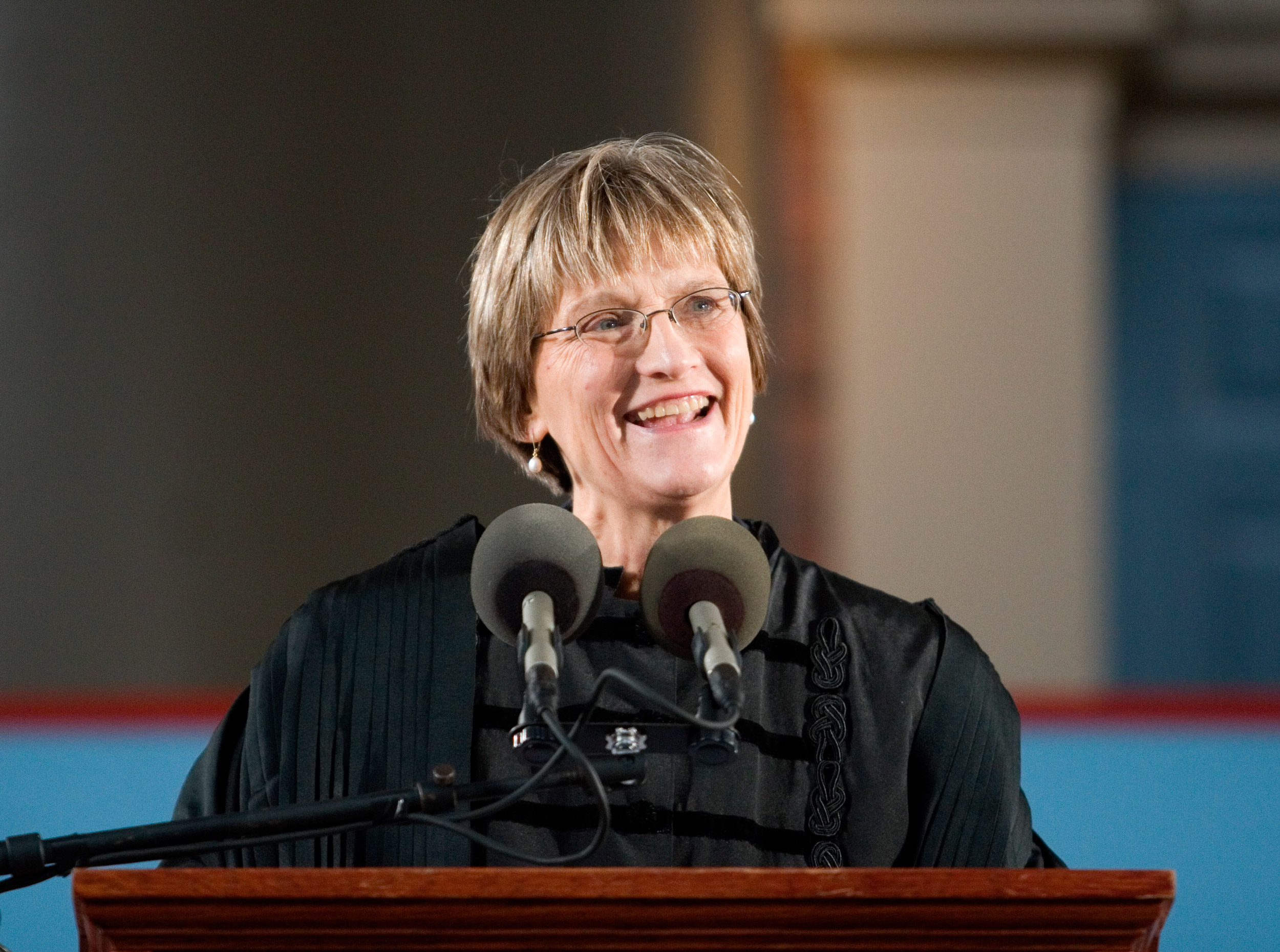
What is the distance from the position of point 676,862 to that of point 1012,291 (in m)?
3.16

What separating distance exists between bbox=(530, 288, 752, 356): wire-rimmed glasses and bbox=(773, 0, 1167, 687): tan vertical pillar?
2.83 m

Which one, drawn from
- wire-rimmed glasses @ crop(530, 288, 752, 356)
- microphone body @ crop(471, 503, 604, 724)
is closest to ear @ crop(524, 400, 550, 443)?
wire-rimmed glasses @ crop(530, 288, 752, 356)

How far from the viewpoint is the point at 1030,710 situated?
2422 millimetres

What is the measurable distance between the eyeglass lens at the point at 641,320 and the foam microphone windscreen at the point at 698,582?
43cm

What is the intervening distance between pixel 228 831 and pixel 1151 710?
5.38ft

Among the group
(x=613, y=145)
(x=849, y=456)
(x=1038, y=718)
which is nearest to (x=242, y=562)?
(x=849, y=456)

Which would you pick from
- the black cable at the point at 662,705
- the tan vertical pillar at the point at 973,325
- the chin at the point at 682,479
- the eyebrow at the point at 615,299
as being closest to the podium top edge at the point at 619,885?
the black cable at the point at 662,705

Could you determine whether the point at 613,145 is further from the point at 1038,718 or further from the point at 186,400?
the point at 186,400

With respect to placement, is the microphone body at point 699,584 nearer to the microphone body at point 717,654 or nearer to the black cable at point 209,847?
the microphone body at point 717,654

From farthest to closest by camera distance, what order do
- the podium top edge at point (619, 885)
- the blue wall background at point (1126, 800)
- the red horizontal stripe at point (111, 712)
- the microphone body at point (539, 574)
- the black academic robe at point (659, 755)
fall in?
the red horizontal stripe at point (111, 712)
the blue wall background at point (1126, 800)
the black academic robe at point (659, 755)
the microphone body at point (539, 574)
the podium top edge at point (619, 885)

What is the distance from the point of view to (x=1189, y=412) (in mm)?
4828

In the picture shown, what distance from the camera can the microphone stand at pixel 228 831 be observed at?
1.12 metres

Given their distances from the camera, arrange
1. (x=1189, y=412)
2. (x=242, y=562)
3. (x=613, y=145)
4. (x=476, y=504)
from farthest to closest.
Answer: (x=1189, y=412)
(x=242, y=562)
(x=476, y=504)
(x=613, y=145)

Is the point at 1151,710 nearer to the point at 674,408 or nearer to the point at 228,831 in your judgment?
the point at 674,408
